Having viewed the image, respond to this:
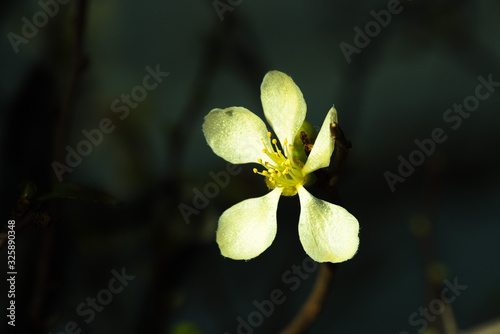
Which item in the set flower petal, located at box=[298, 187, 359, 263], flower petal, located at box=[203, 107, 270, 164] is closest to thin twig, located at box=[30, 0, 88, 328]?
flower petal, located at box=[203, 107, 270, 164]

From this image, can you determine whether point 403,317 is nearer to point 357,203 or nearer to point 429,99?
point 357,203

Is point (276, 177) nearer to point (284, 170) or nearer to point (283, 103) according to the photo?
point (284, 170)

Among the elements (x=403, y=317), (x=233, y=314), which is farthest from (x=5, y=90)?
(x=403, y=317)

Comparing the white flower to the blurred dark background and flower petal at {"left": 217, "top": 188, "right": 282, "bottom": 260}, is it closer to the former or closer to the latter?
flower petal at {"left": 217, "top": 188, "right": 282, "bottom": 260}

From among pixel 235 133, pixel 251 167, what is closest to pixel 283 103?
pixel 235 133

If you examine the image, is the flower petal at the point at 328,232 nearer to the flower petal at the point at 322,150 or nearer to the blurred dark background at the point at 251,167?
the flower petal at the point at 322,150

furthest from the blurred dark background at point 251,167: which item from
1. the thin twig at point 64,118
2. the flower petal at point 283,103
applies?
the flower petal at point 283,103
